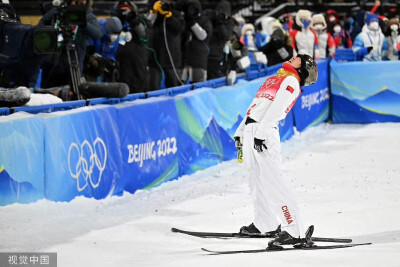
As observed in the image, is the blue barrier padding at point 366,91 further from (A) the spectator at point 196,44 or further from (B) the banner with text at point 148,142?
(B) the banner with text at point 148,142

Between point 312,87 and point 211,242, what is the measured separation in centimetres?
1025

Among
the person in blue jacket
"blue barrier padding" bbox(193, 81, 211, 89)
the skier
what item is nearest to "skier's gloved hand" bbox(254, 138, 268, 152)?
the skier

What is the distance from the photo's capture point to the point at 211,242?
29.8ft

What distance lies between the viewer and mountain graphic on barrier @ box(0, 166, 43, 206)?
9.50 metres

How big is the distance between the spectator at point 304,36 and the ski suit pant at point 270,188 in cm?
→ 1187

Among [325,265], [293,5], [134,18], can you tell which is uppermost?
[134,18]

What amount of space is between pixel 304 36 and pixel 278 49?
1.40m

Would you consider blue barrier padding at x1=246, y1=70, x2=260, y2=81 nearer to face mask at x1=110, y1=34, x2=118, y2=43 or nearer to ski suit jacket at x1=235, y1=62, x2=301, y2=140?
face mask at x1=110, y1=34, x2=118, y2=43

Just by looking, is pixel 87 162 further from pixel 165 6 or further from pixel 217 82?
pixel 217 82

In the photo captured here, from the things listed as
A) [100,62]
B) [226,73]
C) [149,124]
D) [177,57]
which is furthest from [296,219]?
[226,73]

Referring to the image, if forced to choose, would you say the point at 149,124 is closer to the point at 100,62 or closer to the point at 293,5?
the point at 100,62

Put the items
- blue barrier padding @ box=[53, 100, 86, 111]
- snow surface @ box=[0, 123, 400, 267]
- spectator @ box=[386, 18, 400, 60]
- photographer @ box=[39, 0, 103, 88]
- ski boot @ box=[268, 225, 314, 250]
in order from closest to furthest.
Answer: snow surface @ box=[0, 123, 400, 267] → ski boot @ box=[268, 225, 314, 250] → blue barrier padding @ box=[53, 100, 86, 111] → photographer @ box=[39, 0, 103, 88] → spectator @ box=[386, 18, 400, 60]

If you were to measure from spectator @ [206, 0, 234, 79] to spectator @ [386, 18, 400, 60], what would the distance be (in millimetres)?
5426

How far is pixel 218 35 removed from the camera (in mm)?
16703
